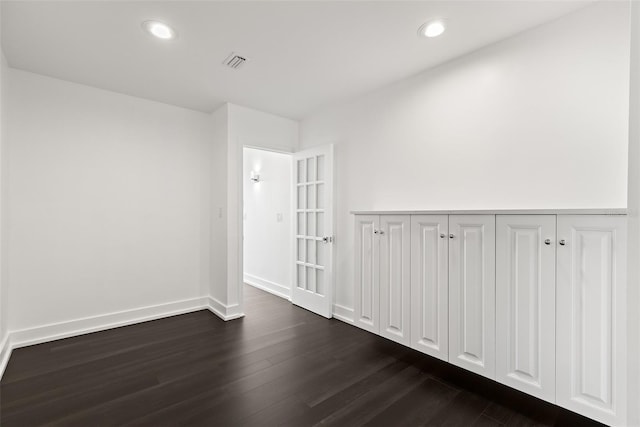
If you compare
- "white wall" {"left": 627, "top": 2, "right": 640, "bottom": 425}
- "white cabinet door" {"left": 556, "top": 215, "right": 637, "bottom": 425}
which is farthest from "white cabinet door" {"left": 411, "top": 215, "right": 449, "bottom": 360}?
"white wall" {"left": 627, "top": 2, "right": 640, "bottom": 425}

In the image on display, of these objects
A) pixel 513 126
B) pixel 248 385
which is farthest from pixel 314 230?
pixel 513 126

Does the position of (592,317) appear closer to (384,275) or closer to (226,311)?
(384,275)

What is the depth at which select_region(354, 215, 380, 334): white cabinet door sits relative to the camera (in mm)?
2561

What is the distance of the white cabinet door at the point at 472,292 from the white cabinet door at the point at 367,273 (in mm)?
659

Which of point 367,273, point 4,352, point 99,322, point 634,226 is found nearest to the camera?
point 634,226

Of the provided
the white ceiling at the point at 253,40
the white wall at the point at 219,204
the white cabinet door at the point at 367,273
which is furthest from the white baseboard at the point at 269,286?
the white ceiling at the point at 253,40

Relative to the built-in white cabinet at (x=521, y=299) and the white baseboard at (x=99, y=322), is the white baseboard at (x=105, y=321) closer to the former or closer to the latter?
the white baseboard at (x=99, y=322)

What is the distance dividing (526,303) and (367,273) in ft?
3.97

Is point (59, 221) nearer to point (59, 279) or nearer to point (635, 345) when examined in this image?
point (59, 279)

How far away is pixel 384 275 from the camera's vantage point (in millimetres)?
2498

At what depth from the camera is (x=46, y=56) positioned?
247cm

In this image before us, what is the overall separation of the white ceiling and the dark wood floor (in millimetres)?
2532

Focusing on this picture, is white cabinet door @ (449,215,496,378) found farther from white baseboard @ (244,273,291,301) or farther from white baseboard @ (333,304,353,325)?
white baseboard @ (244,273,291,301)

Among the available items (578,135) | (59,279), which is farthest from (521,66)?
(59,279)
